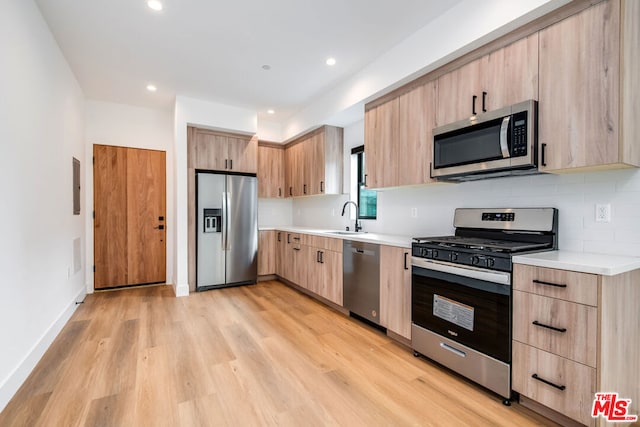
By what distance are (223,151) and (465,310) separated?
3.94 meters

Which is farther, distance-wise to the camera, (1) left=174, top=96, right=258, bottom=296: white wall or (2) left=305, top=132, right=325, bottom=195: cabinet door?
(2) left=305, top=132, right=325, bottom=195: cabinet door

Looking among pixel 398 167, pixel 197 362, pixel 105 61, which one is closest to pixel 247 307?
pixel 197 362

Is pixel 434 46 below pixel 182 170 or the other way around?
the other way around

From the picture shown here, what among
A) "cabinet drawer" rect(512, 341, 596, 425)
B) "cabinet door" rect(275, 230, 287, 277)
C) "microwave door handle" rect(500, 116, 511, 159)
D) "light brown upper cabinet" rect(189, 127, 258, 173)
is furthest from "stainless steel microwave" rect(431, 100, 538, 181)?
"light brown upper cabinet" rect(189, 127, 258, 173)

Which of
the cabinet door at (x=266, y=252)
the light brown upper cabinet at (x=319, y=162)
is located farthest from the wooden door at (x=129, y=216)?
the light brown upper cabinet at (x=319, y=162)

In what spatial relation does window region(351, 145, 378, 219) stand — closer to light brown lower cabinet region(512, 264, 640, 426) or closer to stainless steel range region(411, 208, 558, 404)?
stainless steel range region(411, 208, 558, 404)

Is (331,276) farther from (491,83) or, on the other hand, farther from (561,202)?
(491,83)

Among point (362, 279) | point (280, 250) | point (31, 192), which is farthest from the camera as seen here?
point (280, 250)

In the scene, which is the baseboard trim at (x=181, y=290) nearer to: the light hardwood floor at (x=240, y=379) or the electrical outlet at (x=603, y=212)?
the light hardwood floor at (x=240, y=379)

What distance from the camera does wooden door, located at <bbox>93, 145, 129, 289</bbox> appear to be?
14.5 ft

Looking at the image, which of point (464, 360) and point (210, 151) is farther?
point (210, 151)

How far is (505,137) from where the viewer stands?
2.02m

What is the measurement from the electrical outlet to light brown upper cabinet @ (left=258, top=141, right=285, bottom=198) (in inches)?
169

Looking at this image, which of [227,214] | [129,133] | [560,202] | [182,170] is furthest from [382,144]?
[129,133]
